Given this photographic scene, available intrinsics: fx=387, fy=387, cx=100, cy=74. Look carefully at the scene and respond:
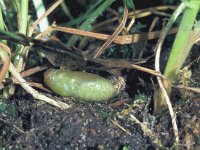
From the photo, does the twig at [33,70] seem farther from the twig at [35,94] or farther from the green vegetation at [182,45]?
the green vegetation at [182,45]

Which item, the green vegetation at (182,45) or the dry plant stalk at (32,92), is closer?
the green vegetation at (182,45)

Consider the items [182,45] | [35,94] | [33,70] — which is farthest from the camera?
[33,70]

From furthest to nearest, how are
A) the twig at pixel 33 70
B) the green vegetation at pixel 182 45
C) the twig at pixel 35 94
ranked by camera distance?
the twig at pixel 33 70
the twig at pixel 35 94
the green vegetation at pixel 182 45

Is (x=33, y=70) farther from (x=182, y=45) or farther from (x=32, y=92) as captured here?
(x=182, y=45)

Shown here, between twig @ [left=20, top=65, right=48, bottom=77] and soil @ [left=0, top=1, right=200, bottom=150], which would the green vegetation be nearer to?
soil @ [left=0, top=1, right=200, bottom=150]

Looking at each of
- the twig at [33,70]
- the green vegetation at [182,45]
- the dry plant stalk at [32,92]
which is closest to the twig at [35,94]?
the dry plant stalk at [32,92]

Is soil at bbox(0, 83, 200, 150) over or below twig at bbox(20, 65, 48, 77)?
below

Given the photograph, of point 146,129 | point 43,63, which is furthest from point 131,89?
point 43,63

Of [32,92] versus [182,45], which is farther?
[32,92]

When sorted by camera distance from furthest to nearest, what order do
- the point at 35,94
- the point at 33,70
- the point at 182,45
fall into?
the point at 33,70 → the point at 35,94 → the point at 182,45

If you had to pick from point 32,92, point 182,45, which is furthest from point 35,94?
point 182,45

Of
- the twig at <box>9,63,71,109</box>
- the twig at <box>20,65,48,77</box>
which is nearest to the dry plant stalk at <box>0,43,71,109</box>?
the twig at <box>9,63,71,109</box>
